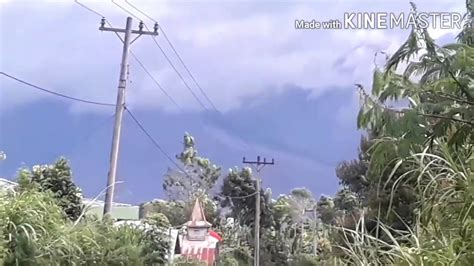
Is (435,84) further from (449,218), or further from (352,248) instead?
(352,248)

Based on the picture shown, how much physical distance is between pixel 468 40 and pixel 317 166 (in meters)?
12.3

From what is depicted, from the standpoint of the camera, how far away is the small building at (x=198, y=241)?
14.0m

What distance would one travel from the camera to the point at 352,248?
3922 millimetres

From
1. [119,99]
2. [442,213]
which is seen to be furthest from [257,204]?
[442,213]

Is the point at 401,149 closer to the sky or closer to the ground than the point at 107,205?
closer to the ground

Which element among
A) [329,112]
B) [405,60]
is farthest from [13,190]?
[405,60]

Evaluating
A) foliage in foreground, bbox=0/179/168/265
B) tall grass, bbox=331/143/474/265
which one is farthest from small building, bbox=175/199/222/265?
tall grass, bbox=331/143/474/265

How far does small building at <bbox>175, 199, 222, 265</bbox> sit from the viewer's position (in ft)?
45.8

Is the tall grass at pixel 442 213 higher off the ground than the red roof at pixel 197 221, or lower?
lower

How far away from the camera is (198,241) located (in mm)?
14938

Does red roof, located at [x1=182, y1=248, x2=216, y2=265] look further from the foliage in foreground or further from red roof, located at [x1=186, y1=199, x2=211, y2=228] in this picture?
the foliage in foreground

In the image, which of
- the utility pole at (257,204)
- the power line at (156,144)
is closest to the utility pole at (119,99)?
the power line at (156,144)

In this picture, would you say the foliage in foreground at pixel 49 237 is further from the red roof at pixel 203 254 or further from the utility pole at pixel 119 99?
the red roof at pixel 203 254

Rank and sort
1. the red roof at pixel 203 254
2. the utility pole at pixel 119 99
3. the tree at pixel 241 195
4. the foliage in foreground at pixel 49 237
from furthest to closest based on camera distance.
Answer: the tree at pixel 241 195
the red roof at pixel 203 254
the utility pole at pixel 119 99
the foliage in foreground at pixel 49 237
